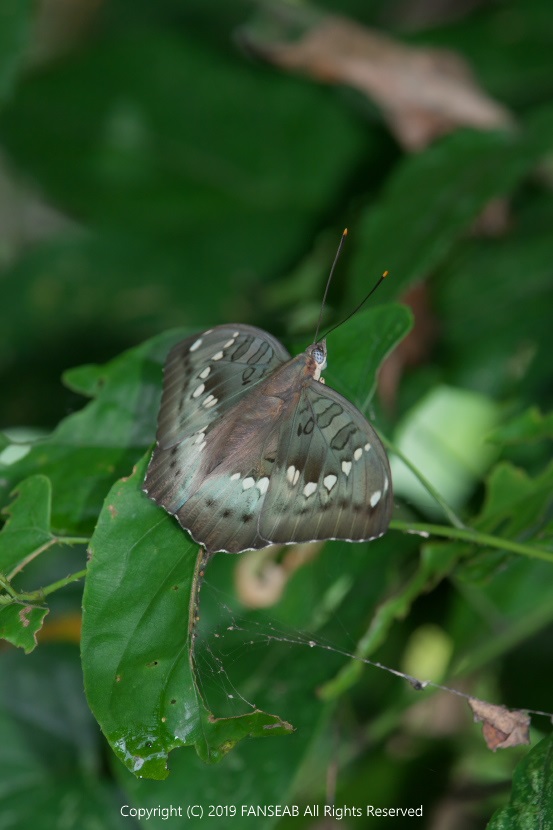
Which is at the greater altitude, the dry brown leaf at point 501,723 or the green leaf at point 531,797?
the dry brown leaf at point 501,723

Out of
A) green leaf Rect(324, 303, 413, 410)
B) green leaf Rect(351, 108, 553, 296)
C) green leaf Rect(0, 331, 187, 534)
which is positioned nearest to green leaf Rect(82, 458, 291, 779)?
green leaf Rect(0, 331, 187, 534)

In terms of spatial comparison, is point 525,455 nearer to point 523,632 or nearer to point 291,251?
point 523,632

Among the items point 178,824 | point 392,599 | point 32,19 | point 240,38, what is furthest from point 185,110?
point 178,824

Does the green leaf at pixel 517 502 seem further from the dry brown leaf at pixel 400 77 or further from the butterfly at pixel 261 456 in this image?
the dry brown leaf at pixel 400 77

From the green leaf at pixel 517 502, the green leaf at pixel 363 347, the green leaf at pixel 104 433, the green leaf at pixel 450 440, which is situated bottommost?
the green leaf at pixel 450 440

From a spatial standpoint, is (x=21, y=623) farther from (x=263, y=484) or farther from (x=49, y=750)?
Result: (x=49, y=750)

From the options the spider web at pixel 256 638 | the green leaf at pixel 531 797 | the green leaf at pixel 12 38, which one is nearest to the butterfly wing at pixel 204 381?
the spider web at pixel 256 638

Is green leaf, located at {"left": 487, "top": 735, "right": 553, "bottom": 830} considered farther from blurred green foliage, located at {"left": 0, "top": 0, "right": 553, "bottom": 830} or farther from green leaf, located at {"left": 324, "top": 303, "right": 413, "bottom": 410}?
green leaf, located at {"left": 324, "top": 303, "right": 413, "bottom": 410}
